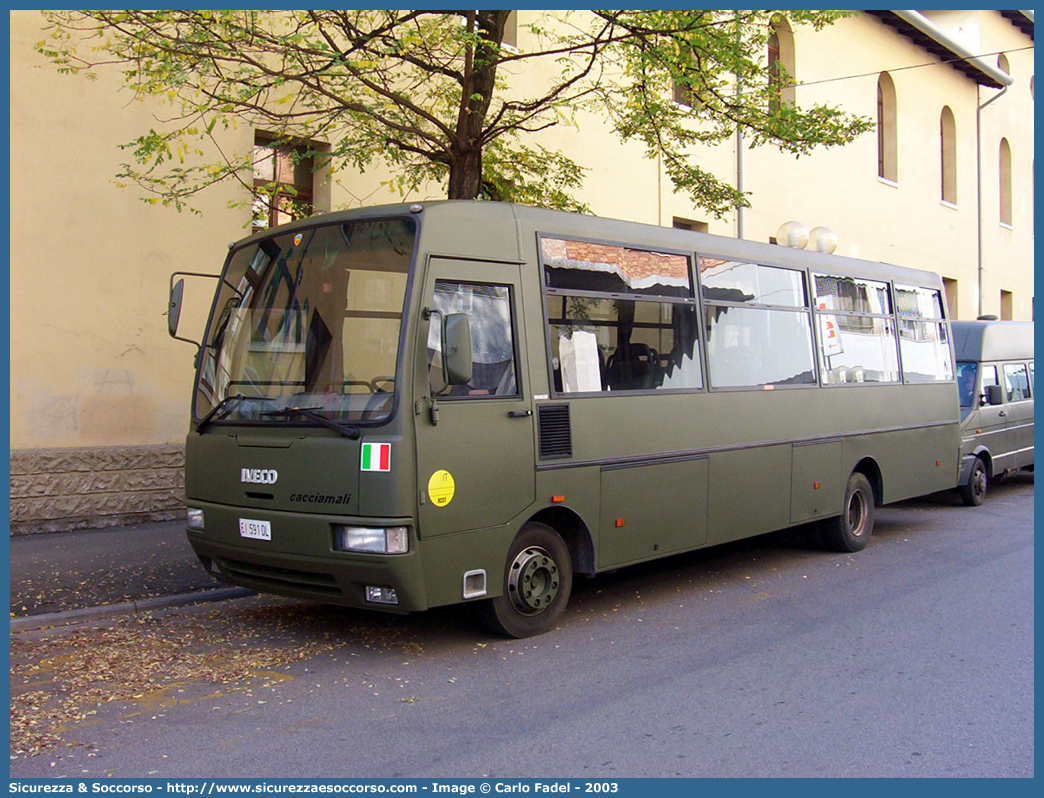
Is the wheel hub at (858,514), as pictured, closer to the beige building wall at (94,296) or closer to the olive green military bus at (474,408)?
the olive green military bus at (474,408)

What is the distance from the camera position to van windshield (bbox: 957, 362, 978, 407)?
44.5 feet

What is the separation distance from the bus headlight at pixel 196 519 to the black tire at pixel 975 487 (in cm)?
1007

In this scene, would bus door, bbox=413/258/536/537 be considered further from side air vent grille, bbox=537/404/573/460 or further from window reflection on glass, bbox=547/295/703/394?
window reflection on glass, bbox=547/295/703/394

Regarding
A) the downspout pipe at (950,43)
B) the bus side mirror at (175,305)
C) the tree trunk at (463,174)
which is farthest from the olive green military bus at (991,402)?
the downspout pipe at (950,43)

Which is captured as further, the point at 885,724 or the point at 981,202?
the point at 981,202

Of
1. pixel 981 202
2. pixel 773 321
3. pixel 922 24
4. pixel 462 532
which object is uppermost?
pixel 922 24

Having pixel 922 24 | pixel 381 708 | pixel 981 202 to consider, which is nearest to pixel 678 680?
pixel 381 708

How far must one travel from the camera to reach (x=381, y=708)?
17.9 ft

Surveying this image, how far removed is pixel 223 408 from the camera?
6.91 meters

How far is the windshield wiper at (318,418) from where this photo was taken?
20.1ft

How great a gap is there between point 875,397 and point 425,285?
610 centimetres

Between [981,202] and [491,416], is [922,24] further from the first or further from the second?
[491,416]

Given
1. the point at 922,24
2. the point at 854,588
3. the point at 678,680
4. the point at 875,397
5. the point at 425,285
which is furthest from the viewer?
the point at 922,24

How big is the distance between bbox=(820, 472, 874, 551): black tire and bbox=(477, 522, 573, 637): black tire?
4.04 m
